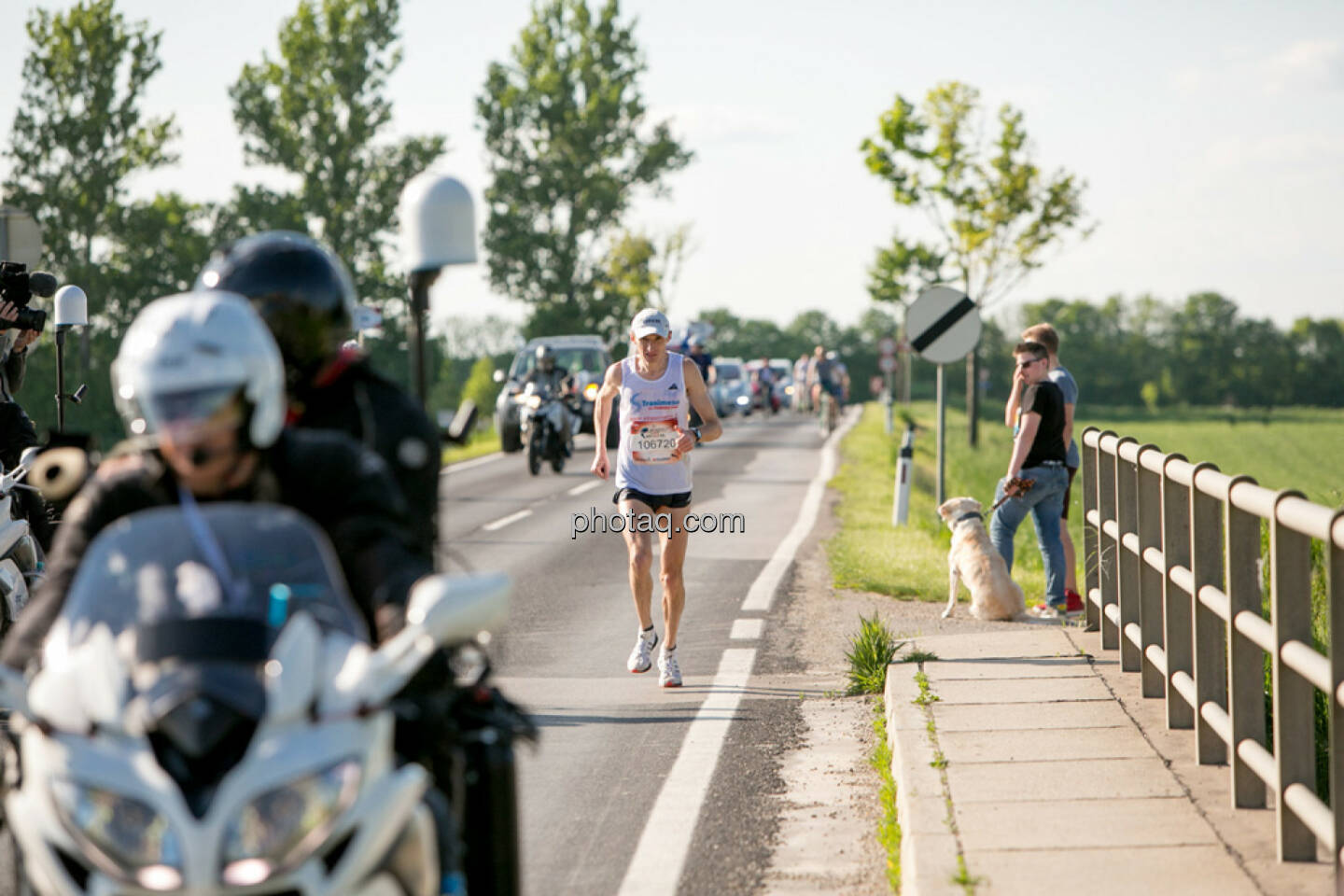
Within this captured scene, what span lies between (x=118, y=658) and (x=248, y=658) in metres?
0.21

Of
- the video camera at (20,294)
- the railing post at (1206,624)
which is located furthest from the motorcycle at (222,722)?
the video camera at (20,294)

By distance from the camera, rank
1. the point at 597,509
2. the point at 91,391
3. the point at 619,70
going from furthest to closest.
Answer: the point at 619,70 < the point at 91,391 < the point at 597,509

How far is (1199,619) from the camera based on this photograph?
237 inches

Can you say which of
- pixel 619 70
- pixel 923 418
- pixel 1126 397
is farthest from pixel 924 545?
pixel 1126 397

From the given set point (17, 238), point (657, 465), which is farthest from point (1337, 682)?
point (17, 238)

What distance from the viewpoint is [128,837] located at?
262cm

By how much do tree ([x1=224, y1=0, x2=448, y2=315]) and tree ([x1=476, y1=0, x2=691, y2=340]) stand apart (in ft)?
39.9

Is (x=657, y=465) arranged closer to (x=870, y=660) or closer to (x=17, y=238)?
(x=870, y=660)

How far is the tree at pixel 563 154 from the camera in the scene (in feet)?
245

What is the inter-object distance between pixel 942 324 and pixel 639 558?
6103 millimetres

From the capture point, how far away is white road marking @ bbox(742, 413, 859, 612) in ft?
38.9

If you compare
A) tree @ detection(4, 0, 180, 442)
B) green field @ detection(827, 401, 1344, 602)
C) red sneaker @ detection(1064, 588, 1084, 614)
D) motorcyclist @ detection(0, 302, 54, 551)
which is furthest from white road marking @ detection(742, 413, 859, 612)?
tree @ detection(4, 0, 180, 442)

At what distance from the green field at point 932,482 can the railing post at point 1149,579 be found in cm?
91

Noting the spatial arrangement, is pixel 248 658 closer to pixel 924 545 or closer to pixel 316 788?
pixel 316 788
